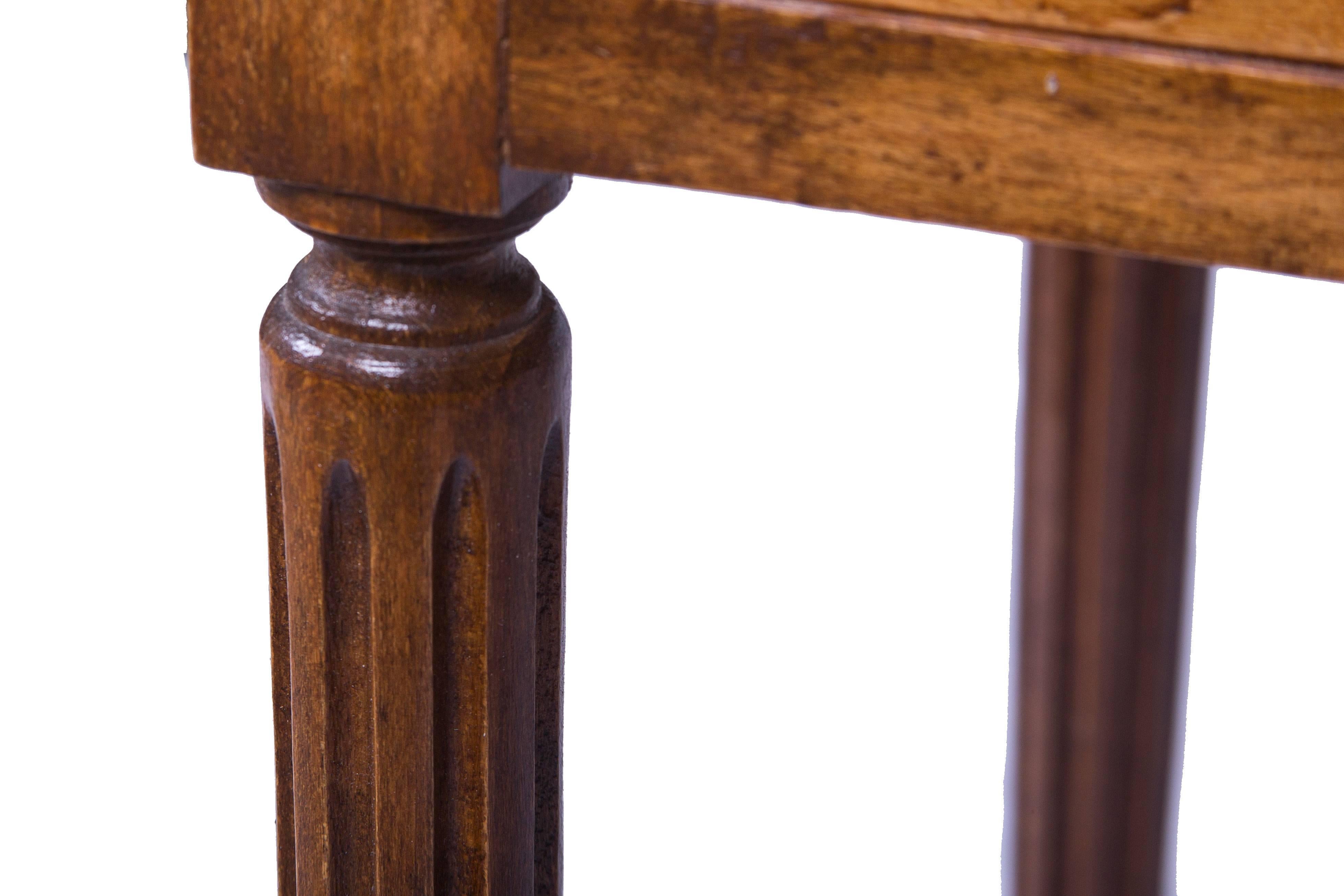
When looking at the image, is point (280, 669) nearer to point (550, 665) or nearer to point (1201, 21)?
point (550, 665)

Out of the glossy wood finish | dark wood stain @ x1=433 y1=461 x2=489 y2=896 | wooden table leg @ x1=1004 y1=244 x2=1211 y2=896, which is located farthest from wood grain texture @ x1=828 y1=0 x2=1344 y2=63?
dark wood stain @ x1=433 y1=461 x2=489 y2=896

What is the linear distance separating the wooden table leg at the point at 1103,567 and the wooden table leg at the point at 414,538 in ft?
0.61

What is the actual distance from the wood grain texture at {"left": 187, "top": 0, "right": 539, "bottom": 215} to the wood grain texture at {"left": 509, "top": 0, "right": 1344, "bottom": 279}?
16 millimetres

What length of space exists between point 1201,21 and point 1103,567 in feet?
0.74

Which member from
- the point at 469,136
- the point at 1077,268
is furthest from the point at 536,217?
the point at 1077,268

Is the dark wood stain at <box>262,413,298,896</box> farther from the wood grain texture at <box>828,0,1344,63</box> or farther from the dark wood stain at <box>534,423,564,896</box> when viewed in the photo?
the wood grain texture at <box>828,0,1344,63</box>

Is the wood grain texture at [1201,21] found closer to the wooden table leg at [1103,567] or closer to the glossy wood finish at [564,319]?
the glossy wood finish at [564,319]

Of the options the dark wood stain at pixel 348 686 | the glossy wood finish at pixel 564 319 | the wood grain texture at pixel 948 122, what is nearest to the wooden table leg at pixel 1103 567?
the glossy wood finish at pixel 564 319

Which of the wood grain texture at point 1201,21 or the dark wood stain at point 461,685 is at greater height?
the wood grain texture at point 1201,21

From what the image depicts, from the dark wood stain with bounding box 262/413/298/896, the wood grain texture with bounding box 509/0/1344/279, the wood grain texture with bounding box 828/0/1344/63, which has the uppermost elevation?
the wood grain texture with bounding box 828/0/1344/63

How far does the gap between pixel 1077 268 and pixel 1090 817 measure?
0.68 feet

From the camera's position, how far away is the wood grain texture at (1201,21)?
522 mm

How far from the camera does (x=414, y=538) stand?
72 cm

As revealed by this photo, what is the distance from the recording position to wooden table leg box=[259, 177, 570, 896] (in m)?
0.70
